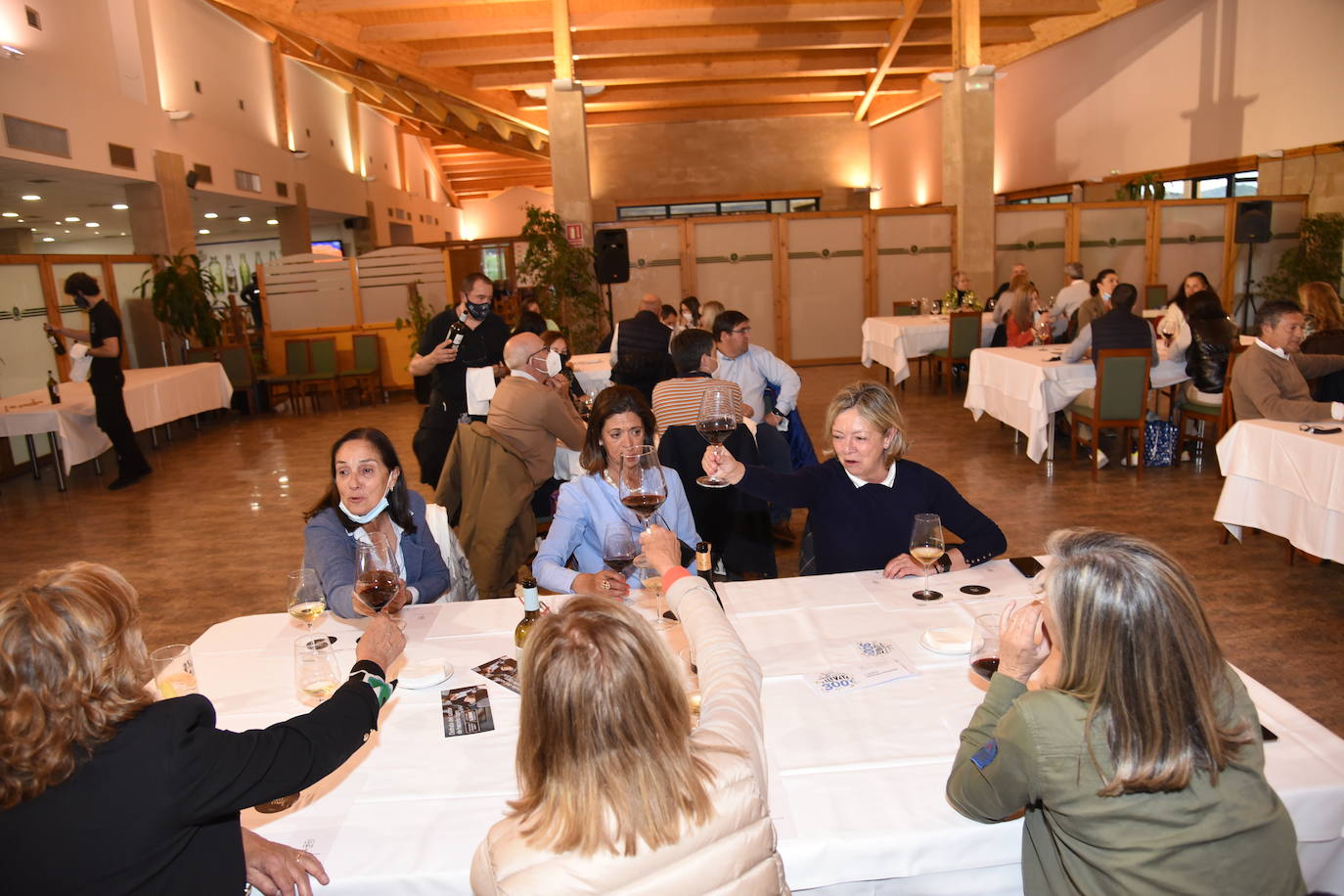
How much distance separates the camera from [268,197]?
14.3 metres

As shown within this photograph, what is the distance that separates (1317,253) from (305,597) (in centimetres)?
1355

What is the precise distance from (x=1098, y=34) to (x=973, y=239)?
3.76m

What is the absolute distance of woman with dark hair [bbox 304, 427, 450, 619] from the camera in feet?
8.57

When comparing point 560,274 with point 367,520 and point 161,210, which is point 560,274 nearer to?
point 161,210

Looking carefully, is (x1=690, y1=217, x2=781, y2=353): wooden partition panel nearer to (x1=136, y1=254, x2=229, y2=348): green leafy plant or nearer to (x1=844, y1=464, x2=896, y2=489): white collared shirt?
(x1=136, y1=254, x2=229, y2=348): green leafy plant

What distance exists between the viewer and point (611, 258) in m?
11.4

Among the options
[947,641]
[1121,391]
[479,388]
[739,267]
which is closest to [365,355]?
[739,267]

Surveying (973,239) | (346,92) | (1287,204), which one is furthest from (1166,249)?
(346,92)

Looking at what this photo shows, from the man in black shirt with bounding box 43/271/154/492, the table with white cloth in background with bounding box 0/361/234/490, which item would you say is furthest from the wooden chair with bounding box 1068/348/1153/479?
the table with white cloth in background with bounding box 0/361/234/490

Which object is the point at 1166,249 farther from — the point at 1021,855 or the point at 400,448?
the point at 1021,855

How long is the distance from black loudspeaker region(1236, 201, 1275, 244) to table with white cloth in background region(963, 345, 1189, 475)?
19.7 ft

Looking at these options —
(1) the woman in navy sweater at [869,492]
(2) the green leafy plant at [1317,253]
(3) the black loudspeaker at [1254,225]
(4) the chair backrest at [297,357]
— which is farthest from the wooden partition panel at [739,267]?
(1) the woman in navy sweater at [869,492]

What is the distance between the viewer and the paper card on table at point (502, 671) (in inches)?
78.8

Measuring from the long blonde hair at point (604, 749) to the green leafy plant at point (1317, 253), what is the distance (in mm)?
13116
